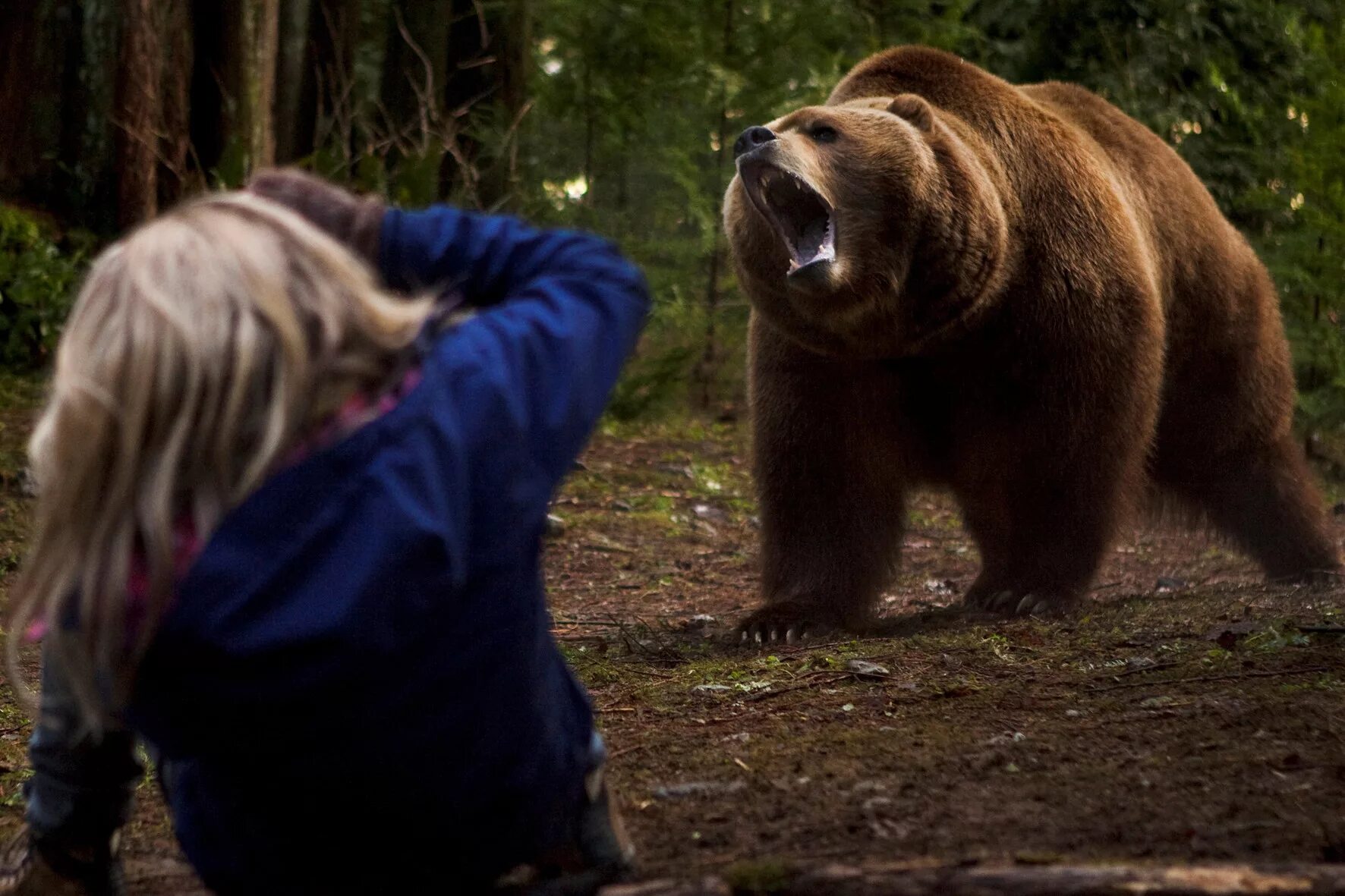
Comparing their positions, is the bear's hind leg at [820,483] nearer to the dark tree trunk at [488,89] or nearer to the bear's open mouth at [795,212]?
the bear's open mouth at [795,212]

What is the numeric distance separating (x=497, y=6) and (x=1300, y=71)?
578 cm

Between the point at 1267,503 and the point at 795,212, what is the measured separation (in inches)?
122

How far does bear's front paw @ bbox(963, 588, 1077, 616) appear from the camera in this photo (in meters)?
5.57

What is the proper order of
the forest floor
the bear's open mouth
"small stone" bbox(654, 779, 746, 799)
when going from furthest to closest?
1. the bear's open mouth
2. "small stone" bbox(654, 779, 746, 799)
3. the forest floor

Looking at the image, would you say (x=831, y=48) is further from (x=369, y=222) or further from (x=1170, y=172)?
(x=369, y=222)

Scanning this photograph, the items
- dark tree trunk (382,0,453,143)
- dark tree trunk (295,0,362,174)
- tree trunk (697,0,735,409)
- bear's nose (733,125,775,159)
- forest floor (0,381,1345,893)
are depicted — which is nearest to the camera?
forest floor (0,381,1345,893)

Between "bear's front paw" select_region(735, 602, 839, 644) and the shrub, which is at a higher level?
the shrub

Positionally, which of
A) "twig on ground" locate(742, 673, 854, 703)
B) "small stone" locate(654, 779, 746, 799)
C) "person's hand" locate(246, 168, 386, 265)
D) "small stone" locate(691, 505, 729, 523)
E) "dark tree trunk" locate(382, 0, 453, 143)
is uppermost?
"dark tree trunk" locate(382, 0, 453, 143)

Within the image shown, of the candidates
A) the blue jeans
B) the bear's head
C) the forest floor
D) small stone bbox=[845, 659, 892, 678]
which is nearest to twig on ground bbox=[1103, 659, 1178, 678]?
the forest floor

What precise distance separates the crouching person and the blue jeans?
1.00 feet

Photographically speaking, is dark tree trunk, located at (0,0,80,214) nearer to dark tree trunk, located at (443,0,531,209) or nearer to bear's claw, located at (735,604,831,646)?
dark tree trunk, located at (443,0,531,209)

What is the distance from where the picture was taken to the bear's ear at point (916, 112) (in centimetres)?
548

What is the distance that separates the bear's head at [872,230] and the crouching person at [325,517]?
9.72ft

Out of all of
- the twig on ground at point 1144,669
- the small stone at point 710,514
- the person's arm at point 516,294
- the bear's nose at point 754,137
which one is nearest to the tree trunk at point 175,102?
the small stone at point 710,514
